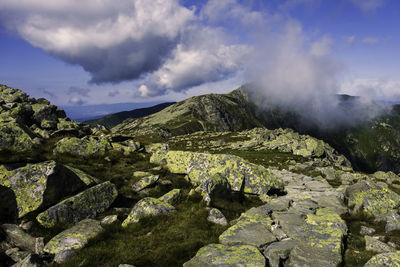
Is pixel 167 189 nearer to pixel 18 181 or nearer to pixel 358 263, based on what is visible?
pixel 18 181

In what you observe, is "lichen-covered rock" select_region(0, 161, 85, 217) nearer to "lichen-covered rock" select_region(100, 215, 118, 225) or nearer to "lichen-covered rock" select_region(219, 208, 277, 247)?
"lichen-covered rock" select_region(100, 215, 118, 225)

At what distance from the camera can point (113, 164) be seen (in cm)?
2248

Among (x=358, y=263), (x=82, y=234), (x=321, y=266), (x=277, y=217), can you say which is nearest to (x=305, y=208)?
(x=277, y=217)

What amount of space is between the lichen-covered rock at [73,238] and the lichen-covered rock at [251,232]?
240 inches

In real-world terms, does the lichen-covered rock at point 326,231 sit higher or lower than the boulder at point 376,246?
higher

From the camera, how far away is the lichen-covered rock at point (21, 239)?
9258 mm

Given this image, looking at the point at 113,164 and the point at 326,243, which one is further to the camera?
the point at 113,164

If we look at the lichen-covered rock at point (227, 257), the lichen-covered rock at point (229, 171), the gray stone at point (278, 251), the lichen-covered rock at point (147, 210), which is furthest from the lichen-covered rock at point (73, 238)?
the lichen-covered rock at point (229, 171)

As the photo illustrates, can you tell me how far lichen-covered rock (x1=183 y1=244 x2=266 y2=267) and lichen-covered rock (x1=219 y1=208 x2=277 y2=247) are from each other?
78 cm

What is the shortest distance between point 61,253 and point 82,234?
1231 mm

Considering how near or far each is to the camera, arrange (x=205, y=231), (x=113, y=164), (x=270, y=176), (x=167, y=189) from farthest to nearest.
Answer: (x=113, y=164), (x=270, y=176), (x=167, y=189), (x=205, y=231)

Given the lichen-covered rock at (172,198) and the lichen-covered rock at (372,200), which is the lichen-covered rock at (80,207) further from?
the lichen-covered rock at (372,200)

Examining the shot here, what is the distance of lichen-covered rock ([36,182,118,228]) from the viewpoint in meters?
10.9

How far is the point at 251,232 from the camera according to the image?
10.5 m
